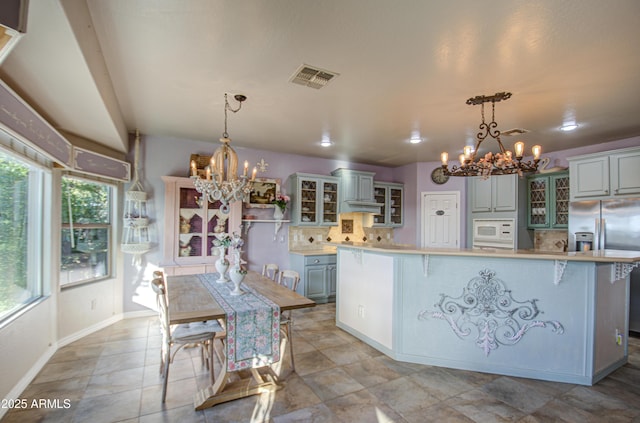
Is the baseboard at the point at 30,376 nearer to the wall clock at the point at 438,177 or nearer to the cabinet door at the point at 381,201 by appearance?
the cabinet door at the point at 381,201

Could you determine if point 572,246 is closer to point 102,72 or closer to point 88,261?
point 102,72

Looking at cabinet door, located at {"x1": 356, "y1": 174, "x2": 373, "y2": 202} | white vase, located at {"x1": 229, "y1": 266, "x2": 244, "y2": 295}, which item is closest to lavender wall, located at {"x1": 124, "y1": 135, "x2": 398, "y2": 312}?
cabinet door, located at {"x1": 356, "y1": 174, "x2": 373, "y2": 202}

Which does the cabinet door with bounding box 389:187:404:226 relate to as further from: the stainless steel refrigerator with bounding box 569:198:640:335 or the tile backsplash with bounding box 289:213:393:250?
the stainless steel refrigerator with bounding box 569:198:640:335

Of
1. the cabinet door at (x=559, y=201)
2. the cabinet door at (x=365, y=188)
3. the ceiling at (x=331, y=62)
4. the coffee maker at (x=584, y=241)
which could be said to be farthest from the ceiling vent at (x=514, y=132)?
the cabinet door at (x=365, y=188)

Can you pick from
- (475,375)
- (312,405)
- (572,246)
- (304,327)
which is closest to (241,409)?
(312,405)

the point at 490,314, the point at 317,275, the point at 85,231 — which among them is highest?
the point at 85,231

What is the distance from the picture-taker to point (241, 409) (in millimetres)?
2264

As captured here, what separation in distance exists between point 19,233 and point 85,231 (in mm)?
1086

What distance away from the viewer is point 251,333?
7.67 feet

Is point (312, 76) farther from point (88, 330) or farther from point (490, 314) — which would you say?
point (88, 330)

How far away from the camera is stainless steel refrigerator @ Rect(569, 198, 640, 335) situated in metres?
3.81

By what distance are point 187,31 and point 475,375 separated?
3.56 metres

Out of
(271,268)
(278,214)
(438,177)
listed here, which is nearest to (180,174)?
(278,214)

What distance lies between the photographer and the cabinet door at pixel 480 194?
5457 millimetres
